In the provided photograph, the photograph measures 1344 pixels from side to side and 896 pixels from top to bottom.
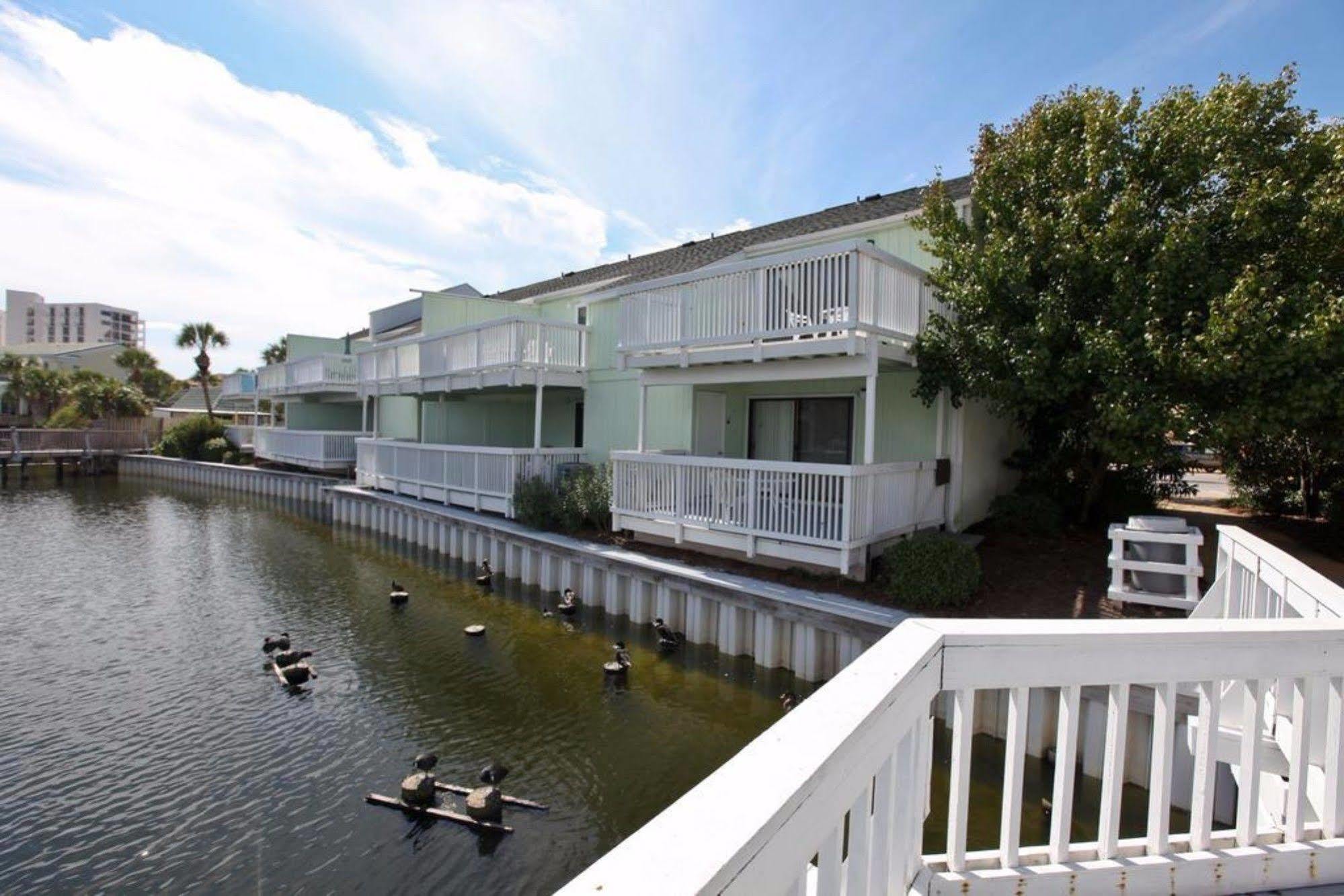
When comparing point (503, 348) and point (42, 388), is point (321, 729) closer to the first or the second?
point (503, 348)

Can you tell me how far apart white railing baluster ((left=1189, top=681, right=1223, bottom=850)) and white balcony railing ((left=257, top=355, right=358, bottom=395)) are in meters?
25.5

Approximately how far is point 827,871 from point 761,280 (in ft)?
29.9

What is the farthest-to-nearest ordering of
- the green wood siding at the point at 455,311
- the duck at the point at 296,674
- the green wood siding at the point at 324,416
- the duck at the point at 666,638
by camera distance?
the green wood siding at the point at 324,416 → the green wood siding at the point at 455,311 → the duck at the point at 666,638 → the duck at the point at 296,674

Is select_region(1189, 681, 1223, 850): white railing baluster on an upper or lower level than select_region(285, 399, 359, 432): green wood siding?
lower

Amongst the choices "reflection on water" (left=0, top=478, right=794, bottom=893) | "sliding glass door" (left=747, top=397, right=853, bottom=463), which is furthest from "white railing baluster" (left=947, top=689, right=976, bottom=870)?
"sliding glass door" (left=747, top=397, right=853, bottom=463)

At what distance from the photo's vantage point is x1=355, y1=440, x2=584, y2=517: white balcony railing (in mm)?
14812

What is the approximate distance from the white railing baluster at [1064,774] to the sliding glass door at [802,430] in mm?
9550

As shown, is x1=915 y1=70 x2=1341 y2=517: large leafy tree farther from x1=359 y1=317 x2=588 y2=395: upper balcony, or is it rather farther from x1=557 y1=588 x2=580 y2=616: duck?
x1=359 y1=317 x2=588 y2=395: upper balcony

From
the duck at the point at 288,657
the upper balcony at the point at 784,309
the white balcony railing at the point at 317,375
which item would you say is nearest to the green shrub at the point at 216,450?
the white balcony railing at the point at 317,375

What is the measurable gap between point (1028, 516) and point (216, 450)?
36111 millimetres

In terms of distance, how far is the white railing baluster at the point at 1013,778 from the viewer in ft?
7.11

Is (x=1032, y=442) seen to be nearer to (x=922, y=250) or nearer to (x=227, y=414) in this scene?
(x=922, y=250)

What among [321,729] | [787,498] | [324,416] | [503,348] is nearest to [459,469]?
[503,348]

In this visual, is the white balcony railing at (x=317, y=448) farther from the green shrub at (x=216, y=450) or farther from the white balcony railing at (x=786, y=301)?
the white balcony railing at (x=786, y=301)
